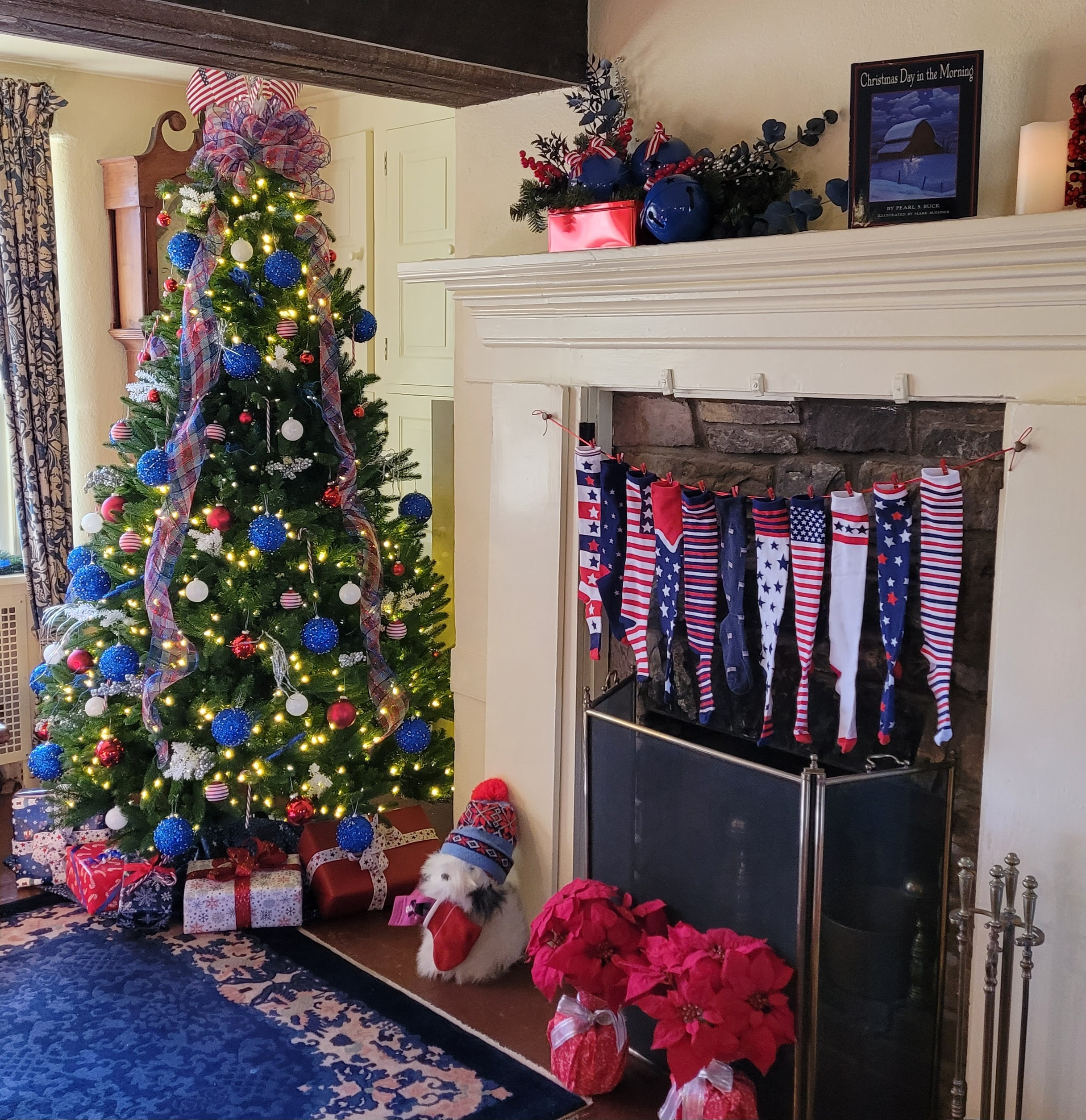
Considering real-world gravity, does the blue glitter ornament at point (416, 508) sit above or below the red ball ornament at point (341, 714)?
above

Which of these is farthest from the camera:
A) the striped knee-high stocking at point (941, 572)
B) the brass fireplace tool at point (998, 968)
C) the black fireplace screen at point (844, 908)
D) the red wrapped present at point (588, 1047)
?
the red wrapped present at point (588, 1047)

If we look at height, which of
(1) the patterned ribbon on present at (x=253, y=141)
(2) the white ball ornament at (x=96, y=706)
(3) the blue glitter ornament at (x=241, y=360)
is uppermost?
(1) the patterned ribbon on present at (x=253, y=141)

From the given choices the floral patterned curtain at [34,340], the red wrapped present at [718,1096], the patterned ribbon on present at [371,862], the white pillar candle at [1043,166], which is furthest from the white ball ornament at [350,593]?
the white pillar candle at [1043,166]

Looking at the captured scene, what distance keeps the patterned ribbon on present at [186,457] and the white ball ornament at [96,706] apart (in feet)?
0.51

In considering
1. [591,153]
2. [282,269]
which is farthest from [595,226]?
[282,269]

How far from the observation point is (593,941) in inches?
91.8

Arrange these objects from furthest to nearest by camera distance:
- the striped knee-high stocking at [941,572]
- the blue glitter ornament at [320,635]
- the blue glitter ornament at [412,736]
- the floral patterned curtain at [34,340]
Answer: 1. the floral patterned curtain at [34,340]
2. the blue glitter ornament at [412,736]
3. the blue glitter ornament at [320,635]
4. the striped knee-high stocking at [941,572]

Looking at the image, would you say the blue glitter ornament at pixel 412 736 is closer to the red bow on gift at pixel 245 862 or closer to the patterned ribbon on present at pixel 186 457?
the red bow on gift at pixel 245 862

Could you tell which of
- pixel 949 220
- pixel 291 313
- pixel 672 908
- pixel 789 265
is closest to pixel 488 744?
pixel 672 908

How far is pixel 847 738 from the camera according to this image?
2.19m

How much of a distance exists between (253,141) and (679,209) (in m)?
1.31

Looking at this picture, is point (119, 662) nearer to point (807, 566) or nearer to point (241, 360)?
point (241, 360)

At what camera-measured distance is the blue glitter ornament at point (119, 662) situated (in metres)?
2.96

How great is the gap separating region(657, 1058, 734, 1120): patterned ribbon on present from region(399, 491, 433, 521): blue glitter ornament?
5.63ft
